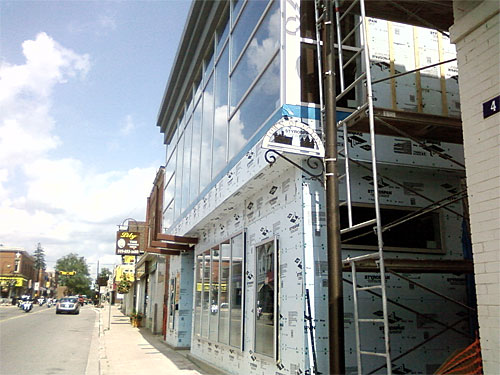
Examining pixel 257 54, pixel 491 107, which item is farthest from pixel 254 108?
pixel 491 107

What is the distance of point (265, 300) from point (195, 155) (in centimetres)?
832

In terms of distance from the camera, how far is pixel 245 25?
36.4ft

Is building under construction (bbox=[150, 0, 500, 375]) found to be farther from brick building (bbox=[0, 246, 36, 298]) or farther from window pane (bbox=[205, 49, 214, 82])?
brick building (bbox=[0, 246, 36, 298])

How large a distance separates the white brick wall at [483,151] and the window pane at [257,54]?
3.92 meters

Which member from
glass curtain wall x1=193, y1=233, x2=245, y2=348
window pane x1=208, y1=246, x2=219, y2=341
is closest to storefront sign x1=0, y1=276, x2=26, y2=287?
glass curtain wall x1=193, y1=233, x2=245, y2=348

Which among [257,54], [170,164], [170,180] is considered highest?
[170,164]

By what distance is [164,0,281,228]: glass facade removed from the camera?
30.6 ft

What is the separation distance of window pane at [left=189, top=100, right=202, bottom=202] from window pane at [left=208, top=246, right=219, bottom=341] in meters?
2.90

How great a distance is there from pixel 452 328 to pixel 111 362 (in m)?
9.80

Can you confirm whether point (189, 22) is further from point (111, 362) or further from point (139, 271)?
point (139, 271)

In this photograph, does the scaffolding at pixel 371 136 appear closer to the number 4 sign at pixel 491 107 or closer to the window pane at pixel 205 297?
the number 4 sign at pixel 491 107

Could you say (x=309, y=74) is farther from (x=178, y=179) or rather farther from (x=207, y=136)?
(x=178, y=179)

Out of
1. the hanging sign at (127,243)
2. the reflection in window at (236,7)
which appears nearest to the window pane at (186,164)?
the reflection in window at (236,7)

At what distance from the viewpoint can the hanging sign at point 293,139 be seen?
7324mm
